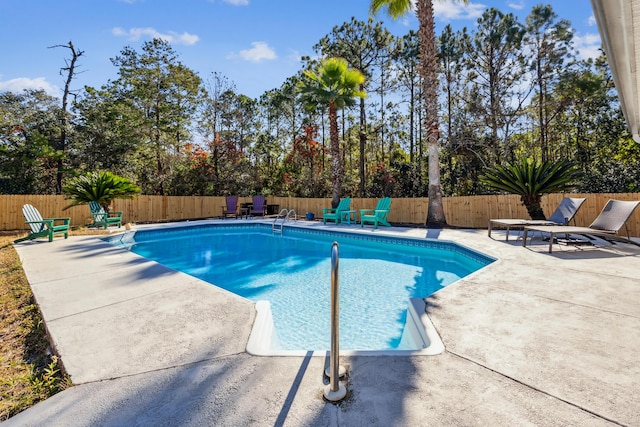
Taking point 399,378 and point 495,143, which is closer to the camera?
point 399,378

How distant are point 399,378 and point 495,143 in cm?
1646

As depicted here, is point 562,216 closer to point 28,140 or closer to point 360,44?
point 360,44

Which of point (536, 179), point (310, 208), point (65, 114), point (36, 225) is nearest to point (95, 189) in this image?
point (36, 225)

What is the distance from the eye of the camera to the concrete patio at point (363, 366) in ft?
4.59

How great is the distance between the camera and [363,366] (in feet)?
5.90

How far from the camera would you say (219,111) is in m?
19.2

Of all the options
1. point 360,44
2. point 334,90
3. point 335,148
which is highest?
Result: point 360,44

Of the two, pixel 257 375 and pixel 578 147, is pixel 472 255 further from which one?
pixel 578 147

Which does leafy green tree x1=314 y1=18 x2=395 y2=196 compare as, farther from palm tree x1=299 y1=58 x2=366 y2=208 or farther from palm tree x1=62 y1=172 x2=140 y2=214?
palm tree x1=62 y1=172 x2=140 y2=214

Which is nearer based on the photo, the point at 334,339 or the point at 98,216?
the point at 334,339

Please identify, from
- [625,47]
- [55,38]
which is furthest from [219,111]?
[625,47]

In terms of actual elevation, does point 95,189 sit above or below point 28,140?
below

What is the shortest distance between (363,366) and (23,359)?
7.91ft

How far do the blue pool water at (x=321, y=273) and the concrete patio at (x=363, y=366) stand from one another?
34.4 inches
